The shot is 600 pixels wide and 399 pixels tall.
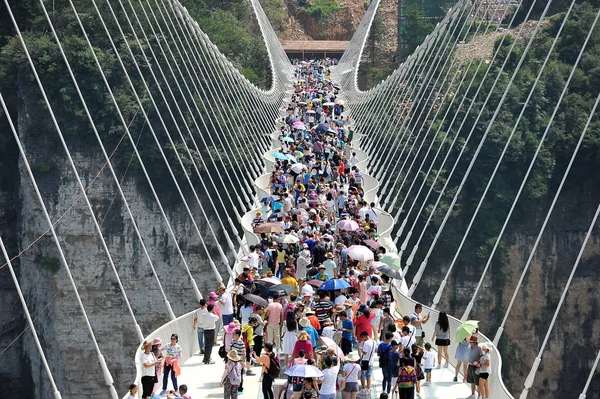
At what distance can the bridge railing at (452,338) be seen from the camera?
1500 centimetres

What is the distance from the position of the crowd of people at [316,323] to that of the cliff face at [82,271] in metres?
37.5

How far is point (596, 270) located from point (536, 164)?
6.05m

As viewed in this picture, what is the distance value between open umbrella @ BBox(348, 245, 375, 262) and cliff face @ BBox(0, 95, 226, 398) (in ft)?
137

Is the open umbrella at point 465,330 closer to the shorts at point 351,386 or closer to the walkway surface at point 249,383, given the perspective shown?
the walkway surface at point 249,383

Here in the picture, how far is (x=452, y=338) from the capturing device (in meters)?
17.9

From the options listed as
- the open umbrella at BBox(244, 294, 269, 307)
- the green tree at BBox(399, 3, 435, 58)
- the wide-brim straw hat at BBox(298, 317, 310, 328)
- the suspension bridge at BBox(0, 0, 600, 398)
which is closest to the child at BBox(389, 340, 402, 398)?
the wide-brim straw hat at BBox(298, 317, 310, 328)

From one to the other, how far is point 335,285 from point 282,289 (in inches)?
33.7

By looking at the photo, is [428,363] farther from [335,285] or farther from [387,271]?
[387,271]

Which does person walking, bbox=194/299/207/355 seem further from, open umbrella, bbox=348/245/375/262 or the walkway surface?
open umbrella, bbox=348/245/375/262

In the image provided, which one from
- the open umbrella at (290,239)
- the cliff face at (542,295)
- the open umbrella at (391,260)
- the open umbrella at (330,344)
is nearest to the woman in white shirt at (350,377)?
the open umbrella at (330,344)

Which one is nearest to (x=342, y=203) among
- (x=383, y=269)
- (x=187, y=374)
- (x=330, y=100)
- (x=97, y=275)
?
(x=383, y=269)

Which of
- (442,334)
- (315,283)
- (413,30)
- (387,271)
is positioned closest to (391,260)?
(387,271)

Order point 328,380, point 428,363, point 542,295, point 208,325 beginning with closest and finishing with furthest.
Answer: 1. point 328,380
2. point 428,363
3. point 208,325
4. point 542,295

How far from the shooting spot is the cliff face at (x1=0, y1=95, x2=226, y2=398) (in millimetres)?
62031
